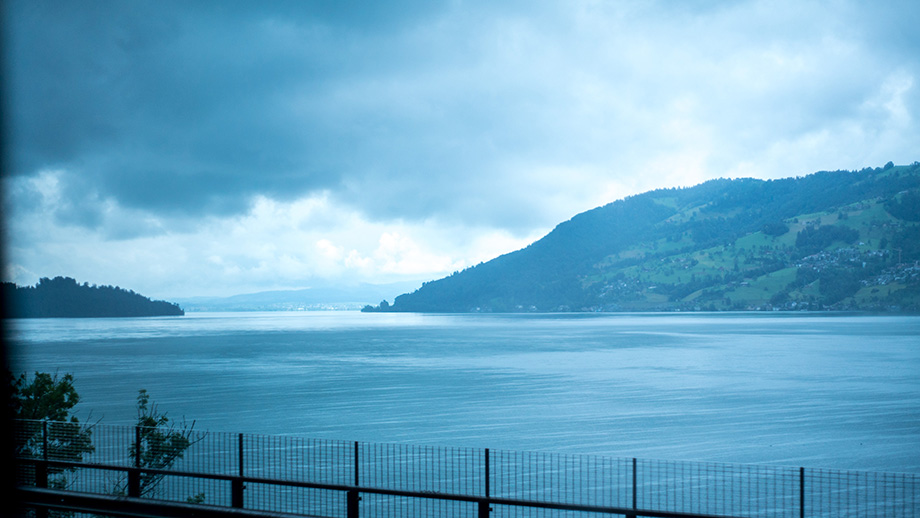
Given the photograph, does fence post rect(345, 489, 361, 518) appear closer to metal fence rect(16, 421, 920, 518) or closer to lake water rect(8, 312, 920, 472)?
metal fence rect(16, 421, 920, 518)

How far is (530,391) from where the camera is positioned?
5781cm

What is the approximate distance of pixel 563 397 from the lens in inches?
2109

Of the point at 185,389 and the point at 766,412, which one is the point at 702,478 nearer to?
the point at 766,412

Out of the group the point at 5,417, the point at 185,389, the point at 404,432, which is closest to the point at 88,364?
the point at 185,389

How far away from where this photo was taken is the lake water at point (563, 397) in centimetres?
3616

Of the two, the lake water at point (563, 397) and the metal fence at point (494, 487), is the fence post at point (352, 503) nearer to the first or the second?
the metal fence at point (494, 487)

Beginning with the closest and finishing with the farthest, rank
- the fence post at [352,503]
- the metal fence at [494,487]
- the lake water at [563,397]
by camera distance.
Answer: the fence post at [352,503] → the metal fence at [494,487] → the lake water at [563,397]

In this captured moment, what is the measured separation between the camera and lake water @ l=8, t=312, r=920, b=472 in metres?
36.2

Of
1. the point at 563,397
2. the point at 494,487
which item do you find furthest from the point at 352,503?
the point at 563,397

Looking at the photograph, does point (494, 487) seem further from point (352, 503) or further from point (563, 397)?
point (563, 397)

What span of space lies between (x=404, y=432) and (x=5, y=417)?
26.4 m

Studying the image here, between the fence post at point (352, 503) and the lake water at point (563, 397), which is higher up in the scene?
the fence post at point (352, 503)

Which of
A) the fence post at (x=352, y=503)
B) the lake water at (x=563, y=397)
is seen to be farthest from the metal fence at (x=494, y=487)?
the fence post at (x=352, y=503)

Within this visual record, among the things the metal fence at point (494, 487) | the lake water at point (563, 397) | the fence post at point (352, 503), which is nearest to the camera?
the fence post at point (352, 503)
